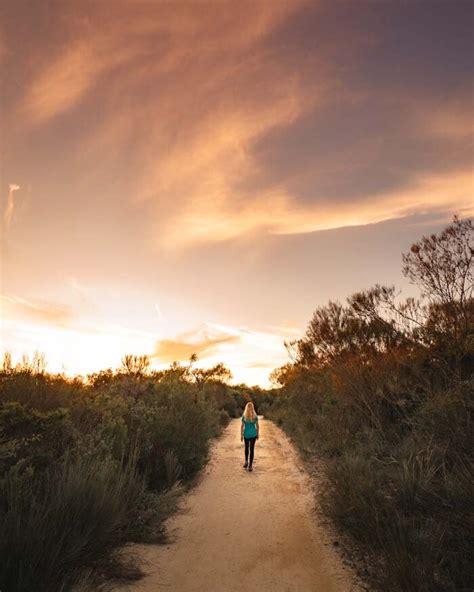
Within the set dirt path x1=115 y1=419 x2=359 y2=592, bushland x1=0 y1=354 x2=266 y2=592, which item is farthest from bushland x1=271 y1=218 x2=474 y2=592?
bushland x1=0 y1=354 x2=266 y2=592

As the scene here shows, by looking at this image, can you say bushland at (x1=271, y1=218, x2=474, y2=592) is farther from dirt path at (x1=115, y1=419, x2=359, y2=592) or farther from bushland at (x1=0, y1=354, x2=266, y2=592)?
bushland at (x1=0, y1=354, x2=266, y2=592)

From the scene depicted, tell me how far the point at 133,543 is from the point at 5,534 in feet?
6.73

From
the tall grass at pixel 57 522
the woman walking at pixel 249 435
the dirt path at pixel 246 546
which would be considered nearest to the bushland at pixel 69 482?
the tall grass at pixel 57 522

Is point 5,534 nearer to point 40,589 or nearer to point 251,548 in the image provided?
point 40,589

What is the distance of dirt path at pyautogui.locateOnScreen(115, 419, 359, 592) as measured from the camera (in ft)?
13.5

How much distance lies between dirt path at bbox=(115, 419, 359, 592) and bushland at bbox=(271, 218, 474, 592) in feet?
1.88

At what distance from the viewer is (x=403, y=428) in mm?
9484

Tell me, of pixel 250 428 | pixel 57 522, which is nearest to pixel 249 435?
pixel 250 428

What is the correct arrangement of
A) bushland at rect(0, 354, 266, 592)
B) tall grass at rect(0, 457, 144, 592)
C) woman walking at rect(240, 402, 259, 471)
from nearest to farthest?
tall grass at rect(0, 457, 144, 592), bushland at rect(0, 354, 266, 592), woman walking at rect(240, 402, 259, 471)

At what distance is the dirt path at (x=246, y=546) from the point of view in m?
4.11

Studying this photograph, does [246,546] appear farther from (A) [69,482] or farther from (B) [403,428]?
(B) [403,428]

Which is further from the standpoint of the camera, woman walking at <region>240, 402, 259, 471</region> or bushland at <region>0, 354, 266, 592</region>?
woman walking at <region>240, 402, 259, 471</region>

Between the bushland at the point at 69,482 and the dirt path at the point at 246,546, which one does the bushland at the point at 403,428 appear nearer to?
the dirt path at the point at 246,546

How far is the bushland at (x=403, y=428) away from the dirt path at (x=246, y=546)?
57 centimetres
